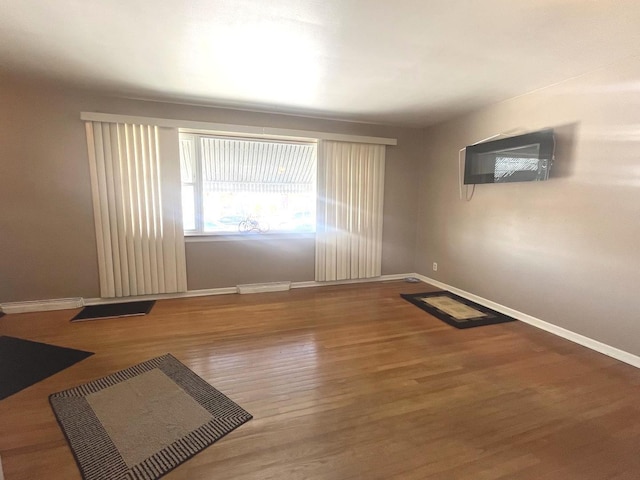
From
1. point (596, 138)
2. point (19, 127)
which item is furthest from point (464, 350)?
point (19, 127)

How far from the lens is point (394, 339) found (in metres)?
2.85

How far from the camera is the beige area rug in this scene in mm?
1478

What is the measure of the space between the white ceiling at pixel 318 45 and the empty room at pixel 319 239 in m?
0.02

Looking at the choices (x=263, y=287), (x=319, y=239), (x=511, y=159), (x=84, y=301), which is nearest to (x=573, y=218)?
(x=511, y=159)

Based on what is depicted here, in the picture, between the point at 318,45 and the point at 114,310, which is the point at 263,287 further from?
the point at 318,45

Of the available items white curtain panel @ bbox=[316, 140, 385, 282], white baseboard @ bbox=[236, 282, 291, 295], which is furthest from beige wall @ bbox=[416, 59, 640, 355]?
white baseboard @ bbox=[236, 282, 291, 295]

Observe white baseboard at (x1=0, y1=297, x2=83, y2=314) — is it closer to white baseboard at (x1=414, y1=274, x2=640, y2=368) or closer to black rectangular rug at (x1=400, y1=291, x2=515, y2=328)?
black rectangular rug at (x1=400, y1=291, x2=515, y2=328)

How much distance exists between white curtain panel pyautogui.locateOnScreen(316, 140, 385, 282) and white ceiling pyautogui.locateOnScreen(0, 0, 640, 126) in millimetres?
1142

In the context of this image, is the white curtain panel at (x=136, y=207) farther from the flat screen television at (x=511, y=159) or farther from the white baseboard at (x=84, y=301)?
the flat screen television at (x=511, y=159)

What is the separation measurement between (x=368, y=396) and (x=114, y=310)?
303cm

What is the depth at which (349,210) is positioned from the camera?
461cm

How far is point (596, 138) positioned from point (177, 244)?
14.8 feet

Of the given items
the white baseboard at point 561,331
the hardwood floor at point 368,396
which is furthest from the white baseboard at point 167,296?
the white baseboard at point 561,331

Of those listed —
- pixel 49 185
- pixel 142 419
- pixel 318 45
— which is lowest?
pixel 142 419
